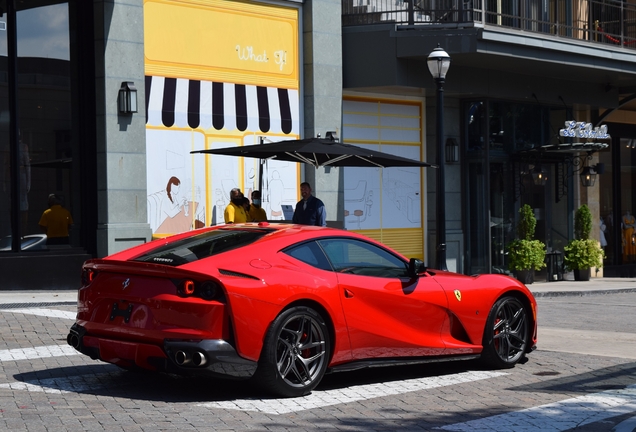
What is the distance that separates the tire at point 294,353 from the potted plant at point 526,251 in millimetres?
15594

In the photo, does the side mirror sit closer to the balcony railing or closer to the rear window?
the rear window

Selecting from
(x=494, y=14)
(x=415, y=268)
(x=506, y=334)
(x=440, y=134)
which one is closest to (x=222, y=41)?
(x=440, y=134)

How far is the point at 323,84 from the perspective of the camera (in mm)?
20922

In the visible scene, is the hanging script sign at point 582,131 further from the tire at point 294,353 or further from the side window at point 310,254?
the tire at point 294,353

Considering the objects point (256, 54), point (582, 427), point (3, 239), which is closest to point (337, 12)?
point (256, 54)

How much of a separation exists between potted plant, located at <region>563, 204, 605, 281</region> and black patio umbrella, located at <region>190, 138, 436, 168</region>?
347 inches

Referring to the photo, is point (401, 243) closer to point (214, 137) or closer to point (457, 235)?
point (457, 235)

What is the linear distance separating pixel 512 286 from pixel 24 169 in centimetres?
987

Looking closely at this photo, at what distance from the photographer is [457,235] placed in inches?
935

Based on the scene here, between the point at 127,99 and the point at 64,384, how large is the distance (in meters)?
9.63

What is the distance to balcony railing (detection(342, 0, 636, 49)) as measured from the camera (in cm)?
2145

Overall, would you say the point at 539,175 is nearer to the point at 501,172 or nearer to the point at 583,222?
the point at 501,172

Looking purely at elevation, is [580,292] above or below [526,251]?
below

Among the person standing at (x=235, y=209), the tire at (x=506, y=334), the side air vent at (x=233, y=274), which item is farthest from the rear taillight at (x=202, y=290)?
the person standing at (x=235, y=209)
